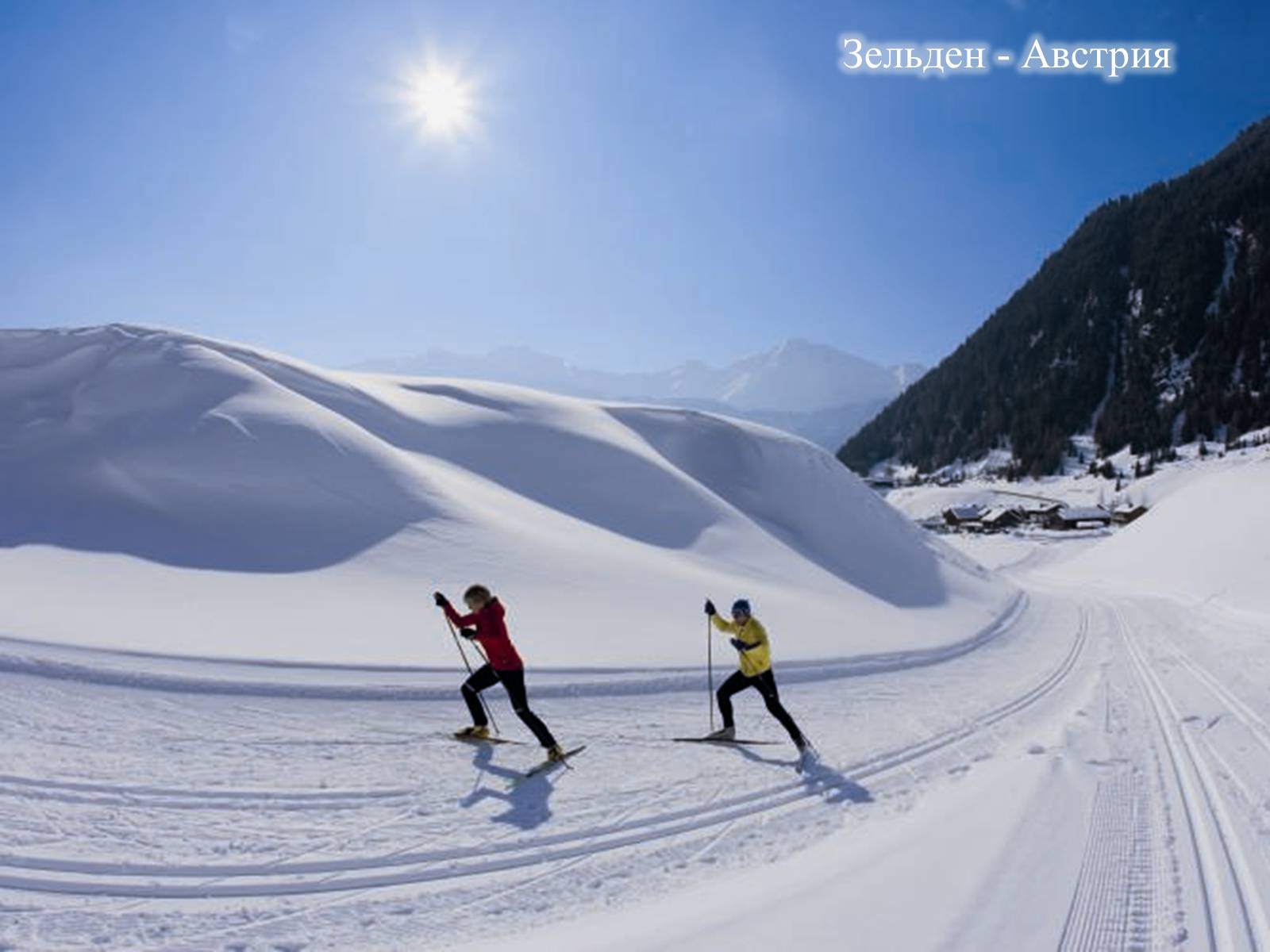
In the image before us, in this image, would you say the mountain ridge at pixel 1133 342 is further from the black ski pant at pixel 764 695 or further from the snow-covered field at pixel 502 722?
the black ski pant at pixel 764 695

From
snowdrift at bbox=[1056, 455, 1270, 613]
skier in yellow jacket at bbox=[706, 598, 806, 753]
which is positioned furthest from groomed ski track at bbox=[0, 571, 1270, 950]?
snowdrift at bbox=[1056, 455, 1270, 613]

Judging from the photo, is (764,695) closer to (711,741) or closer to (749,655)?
(749,655)

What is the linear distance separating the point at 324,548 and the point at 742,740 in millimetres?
9293

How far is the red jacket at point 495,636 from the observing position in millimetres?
7160

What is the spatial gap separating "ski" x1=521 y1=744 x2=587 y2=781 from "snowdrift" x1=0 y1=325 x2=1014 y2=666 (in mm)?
3247

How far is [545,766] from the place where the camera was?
22.8 ft

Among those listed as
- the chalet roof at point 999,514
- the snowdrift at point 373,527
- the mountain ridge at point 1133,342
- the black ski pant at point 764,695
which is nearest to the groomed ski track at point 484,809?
the black ski pant at point 764,695

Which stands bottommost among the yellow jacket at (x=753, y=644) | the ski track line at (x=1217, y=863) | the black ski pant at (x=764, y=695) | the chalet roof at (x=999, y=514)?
the ski track line at (x=1217, y=863)

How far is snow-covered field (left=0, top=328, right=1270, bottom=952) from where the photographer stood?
14.5 feet

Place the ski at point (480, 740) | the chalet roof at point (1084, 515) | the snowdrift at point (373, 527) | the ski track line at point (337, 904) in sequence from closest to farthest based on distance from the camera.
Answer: the ski track line at point (337, 904) < the ski at point (480, 740) < the snowdrift at point (373, 527) < the chalet roof at point (1084, 515)

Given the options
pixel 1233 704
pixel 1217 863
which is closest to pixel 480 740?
pixel 1217 863

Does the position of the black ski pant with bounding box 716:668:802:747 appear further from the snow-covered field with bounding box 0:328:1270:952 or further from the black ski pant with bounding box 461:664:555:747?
the black ski pant with bounding box 461:664:555:747

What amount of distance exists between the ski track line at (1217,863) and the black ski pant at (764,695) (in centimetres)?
353

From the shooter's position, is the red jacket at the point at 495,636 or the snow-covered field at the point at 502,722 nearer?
the snow-covered field at the point at 502,722
